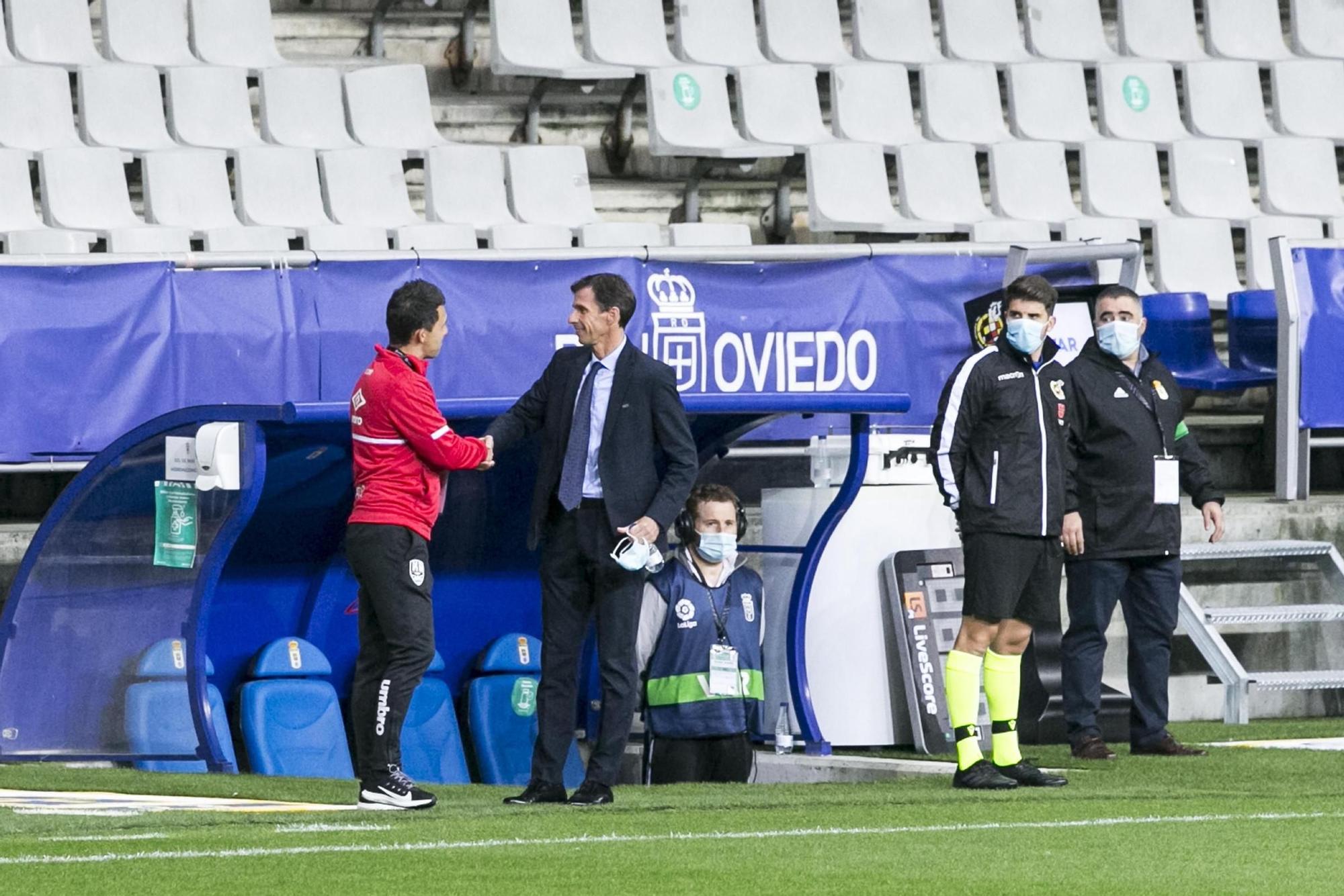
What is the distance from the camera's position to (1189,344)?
515 inches

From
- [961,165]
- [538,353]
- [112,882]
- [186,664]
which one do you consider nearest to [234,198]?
[538,353]

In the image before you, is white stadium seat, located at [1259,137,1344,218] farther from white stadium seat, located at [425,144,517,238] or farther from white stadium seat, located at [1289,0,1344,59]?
white stadium seat, located at [425,144,517,238]

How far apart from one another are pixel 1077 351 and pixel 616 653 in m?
4.26

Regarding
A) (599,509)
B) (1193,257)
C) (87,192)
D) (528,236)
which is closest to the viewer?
(599,509)

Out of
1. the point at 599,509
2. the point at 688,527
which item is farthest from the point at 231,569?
the point at 599,509

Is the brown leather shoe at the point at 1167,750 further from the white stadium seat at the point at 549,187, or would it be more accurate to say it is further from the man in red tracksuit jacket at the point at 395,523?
the white stadium seat at the point at 549,187

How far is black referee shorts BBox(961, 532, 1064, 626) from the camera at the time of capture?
326 inches

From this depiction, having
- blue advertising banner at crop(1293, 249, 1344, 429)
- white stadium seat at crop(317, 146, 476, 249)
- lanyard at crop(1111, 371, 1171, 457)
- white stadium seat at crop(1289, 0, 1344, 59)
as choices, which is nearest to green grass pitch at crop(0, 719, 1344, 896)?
lanyard at crop(1111, 371, 1171, 457)

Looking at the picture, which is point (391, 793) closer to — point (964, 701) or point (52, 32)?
point (964, 701)

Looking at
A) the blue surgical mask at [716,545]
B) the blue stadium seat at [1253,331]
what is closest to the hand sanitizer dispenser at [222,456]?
the blue surgical mask at [716,545]

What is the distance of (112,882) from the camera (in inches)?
221

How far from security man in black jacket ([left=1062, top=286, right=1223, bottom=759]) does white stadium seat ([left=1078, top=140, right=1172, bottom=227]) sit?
5.30 m

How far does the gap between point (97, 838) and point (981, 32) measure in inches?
446

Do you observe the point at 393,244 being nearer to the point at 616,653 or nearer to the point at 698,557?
the point at 698,557
